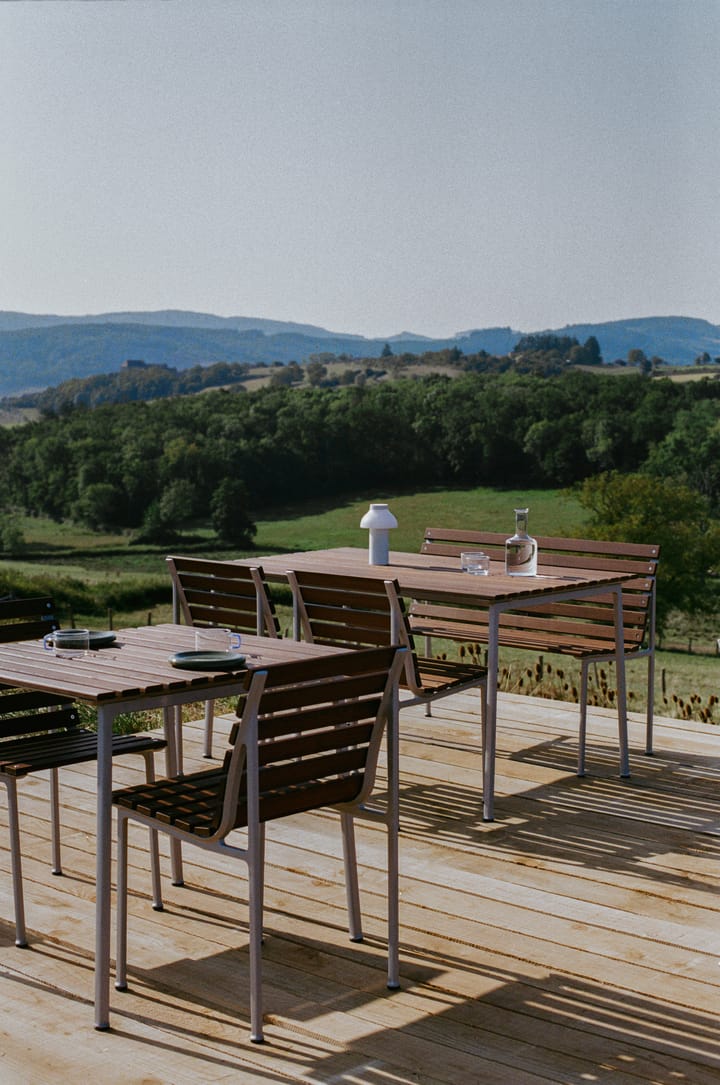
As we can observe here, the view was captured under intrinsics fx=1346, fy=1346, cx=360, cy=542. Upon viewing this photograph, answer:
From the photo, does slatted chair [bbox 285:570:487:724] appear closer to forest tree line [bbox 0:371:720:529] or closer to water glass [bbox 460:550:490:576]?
water glass [bbox 460:550:490:576]

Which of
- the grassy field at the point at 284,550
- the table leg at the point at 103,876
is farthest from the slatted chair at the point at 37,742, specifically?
the grassy field at the point at 284,550

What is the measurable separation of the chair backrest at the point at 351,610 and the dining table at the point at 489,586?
0.30 feet

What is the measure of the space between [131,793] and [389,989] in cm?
67

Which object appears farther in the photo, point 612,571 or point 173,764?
point 612,571

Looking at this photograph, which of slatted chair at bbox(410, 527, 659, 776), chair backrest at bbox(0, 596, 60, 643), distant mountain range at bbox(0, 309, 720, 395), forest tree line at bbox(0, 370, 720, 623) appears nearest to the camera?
chair backrest at bbox(0, 596, 60, 643)

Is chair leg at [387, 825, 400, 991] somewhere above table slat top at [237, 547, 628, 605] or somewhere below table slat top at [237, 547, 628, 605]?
below

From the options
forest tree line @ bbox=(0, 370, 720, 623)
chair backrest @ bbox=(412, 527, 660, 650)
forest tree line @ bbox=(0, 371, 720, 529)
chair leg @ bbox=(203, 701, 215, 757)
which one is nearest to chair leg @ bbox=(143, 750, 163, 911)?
chair leg @ bbox=(203, 701, 215, 757)

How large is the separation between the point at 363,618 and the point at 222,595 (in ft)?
2.34

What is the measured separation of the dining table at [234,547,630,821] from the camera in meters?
4.02

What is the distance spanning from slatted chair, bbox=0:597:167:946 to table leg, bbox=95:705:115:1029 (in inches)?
17.7

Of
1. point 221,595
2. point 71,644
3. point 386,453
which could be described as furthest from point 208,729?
point 386,453

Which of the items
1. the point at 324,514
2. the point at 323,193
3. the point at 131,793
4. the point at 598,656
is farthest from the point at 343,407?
the point at 131,793

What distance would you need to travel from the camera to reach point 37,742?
333 cm

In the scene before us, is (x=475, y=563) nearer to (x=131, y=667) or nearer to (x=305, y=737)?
(x=131, y=667)
